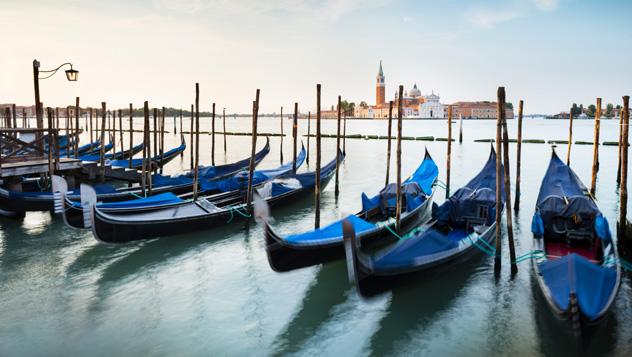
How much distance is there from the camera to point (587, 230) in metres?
4.50

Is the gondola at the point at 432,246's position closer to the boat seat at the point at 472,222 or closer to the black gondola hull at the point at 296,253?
the boat seat at the point at 472,222

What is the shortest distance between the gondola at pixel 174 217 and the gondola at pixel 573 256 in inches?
151

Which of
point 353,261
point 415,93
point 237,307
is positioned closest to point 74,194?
point 237,307

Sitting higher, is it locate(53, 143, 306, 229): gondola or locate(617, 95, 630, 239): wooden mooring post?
locate(617, 95, 630, 239): wooden mooring post

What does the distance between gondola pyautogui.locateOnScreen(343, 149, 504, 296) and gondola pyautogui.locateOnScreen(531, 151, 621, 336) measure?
0.57m

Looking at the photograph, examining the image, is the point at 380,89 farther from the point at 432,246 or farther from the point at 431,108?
the point at 432,246

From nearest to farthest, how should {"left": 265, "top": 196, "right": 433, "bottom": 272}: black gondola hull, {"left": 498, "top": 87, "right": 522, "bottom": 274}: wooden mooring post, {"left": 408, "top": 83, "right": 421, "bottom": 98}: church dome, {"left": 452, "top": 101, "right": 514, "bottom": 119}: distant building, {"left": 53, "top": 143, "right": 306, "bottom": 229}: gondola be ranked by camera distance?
{"left": 265, "top": 196, "right": 433, "bottom": 272}: black gondola hull → {"left": 498, "top": 87, "right": 522, "bottom": 274}: wooden mooring post → {"left": 53, "top": 143, "right": 306, "bottom": 229}: gondola → {"left": 452, "top": 101, "right": 514, "bottom": 119}: distant building → {"left": 408, "top": 83, "right": 421, "bottom": 98}: church dome

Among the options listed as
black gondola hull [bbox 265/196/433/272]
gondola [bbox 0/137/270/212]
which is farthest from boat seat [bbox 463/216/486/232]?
gondola [bbox 0/137/270/212]

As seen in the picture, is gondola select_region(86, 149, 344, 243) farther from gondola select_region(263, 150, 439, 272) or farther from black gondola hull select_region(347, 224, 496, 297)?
black gondola hull select_region(347, 224, 496, 297)

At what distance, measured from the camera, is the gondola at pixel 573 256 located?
2.82m

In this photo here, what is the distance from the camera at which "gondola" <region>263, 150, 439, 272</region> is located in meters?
3.90

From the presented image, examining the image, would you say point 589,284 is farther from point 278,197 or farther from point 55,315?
point 278,197

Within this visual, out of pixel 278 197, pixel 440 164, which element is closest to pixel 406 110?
pixel 440 164

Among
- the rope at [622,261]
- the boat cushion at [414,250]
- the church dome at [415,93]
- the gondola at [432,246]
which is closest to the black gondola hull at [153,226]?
the gondola at [432,246]
